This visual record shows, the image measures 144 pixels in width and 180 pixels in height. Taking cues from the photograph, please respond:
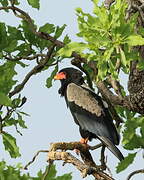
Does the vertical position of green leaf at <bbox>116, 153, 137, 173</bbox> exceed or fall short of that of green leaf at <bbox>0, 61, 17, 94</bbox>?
it falls short

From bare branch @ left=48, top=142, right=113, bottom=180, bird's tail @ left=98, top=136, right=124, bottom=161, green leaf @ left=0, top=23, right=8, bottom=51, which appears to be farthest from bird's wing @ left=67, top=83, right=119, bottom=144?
bare branch @ left=48, top=142, right=113, bottom=180

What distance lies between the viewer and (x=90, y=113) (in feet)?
36.0

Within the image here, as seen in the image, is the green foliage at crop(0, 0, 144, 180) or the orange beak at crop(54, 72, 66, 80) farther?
the orange beak at crop(54, 72, 66, 80)

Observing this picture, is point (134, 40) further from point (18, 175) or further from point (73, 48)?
point (18, 175)

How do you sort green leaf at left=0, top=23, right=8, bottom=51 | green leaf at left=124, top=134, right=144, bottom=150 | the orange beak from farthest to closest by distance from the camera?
the orange beak
green leaf at left=0, top=23, right=8, bottom=51
green leaf at left=124, top=134, right=144, bottom=150

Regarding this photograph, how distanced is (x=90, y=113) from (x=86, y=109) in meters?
0.15

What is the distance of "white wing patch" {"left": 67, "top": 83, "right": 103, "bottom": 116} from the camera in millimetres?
10859

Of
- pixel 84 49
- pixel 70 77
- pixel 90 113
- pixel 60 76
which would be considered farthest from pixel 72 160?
pixel 70 77

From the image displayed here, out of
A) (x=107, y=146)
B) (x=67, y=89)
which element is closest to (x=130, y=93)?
(x=107, y=146)

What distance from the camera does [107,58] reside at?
22.8 ft

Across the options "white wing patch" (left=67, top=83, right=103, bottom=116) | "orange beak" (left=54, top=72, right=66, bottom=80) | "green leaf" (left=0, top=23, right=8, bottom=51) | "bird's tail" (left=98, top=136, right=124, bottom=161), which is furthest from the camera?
"orange beak" (left=54, top=72, right=66, bottom=80)

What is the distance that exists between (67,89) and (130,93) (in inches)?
117

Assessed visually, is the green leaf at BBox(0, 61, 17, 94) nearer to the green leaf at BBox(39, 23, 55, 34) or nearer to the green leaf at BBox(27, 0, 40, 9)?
the green leaf at BBox(39, 23, 55, 34)

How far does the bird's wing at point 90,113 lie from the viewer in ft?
33.6
